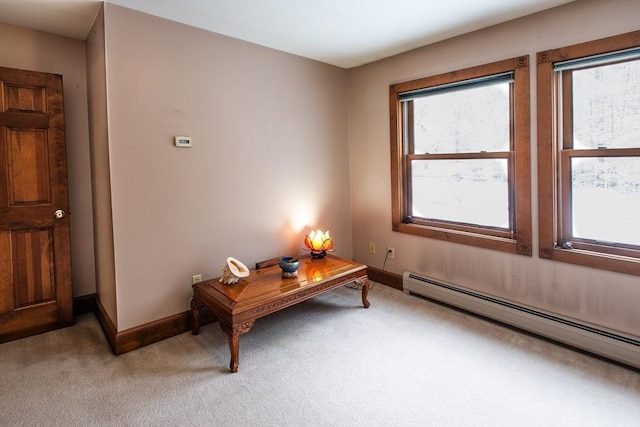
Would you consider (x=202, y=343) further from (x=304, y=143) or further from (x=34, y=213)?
(x=304, y=143)

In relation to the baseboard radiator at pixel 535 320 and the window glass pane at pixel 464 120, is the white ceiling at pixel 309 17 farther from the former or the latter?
the baseboard radiator at pixel 535 320

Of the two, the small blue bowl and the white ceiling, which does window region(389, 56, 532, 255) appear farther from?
the small blue bowl

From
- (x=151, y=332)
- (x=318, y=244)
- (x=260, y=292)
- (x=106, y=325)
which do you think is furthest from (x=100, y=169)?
(x=318, y=244)

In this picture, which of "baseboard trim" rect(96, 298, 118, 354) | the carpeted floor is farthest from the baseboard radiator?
"baseboard trim" rect(96, 298, 118, 354)

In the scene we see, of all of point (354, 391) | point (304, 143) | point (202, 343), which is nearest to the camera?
point (354, 391)

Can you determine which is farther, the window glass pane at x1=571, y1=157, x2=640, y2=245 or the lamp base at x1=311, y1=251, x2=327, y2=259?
the lamp base at x1=311, y1=251, x2=327, y2=259

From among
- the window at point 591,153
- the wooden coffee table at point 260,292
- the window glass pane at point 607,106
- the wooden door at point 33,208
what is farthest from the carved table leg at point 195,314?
the window glass pane at point 607,106

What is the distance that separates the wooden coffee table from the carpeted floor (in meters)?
0.26

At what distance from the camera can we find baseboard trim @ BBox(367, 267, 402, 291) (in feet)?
11.8

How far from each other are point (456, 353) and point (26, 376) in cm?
278

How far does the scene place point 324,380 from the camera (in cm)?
213

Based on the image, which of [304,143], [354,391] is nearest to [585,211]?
[354,391]

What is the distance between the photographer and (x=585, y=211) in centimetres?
246

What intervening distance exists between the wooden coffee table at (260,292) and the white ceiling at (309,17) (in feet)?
6.44
